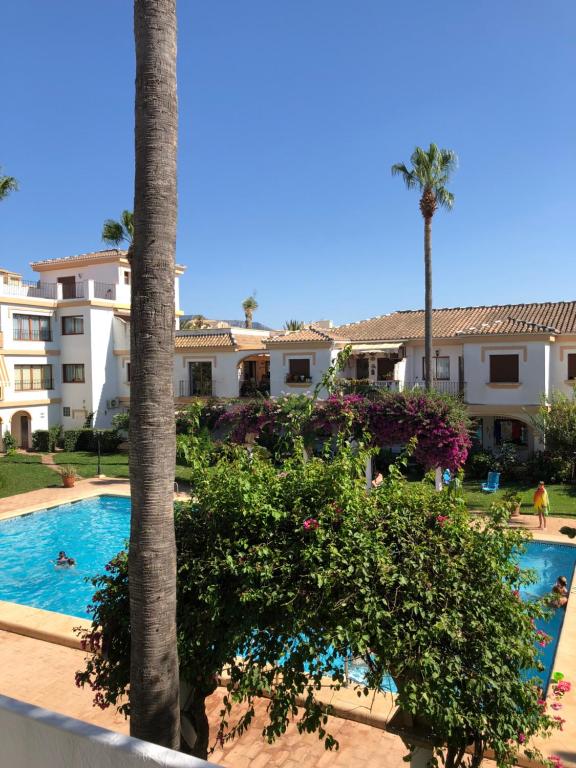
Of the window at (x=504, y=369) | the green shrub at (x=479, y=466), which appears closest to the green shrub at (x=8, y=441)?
the green shrub at (x=479, y=466)

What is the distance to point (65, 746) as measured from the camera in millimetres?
3996

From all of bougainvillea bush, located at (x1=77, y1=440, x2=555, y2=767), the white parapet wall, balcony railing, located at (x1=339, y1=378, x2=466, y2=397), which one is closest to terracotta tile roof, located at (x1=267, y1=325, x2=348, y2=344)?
balcony railing, located at (x1=339, y1=378, x2=466, y2=397)

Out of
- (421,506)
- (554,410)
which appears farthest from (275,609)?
(554,410)

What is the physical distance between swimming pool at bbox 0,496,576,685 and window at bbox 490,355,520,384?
12638 millimetres

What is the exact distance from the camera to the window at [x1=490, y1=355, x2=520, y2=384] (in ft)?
96.6

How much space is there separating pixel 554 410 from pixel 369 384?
29.4 ft

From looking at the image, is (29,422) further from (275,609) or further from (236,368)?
(275,609)

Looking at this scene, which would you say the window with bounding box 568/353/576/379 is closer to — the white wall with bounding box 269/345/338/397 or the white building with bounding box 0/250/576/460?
the white building with bounding box 0/250/576/460

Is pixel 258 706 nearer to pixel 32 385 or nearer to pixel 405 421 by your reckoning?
pixel 405 421

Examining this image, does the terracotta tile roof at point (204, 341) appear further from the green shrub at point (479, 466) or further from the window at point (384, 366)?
the green shrub at point (479, 466)

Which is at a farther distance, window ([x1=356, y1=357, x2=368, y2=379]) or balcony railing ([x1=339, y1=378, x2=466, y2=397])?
window ([x1=356, y1=357, x2=368, y2=379])

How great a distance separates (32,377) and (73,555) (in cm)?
2268

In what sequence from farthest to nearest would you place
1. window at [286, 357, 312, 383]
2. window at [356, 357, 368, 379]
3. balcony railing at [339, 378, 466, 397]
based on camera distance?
window at [356, 357, 368, 379] → window at [286, 357, 312, 383] → balcony railing at [339, 378, 466, 397]

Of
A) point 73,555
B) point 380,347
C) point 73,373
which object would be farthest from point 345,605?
point 73,373
